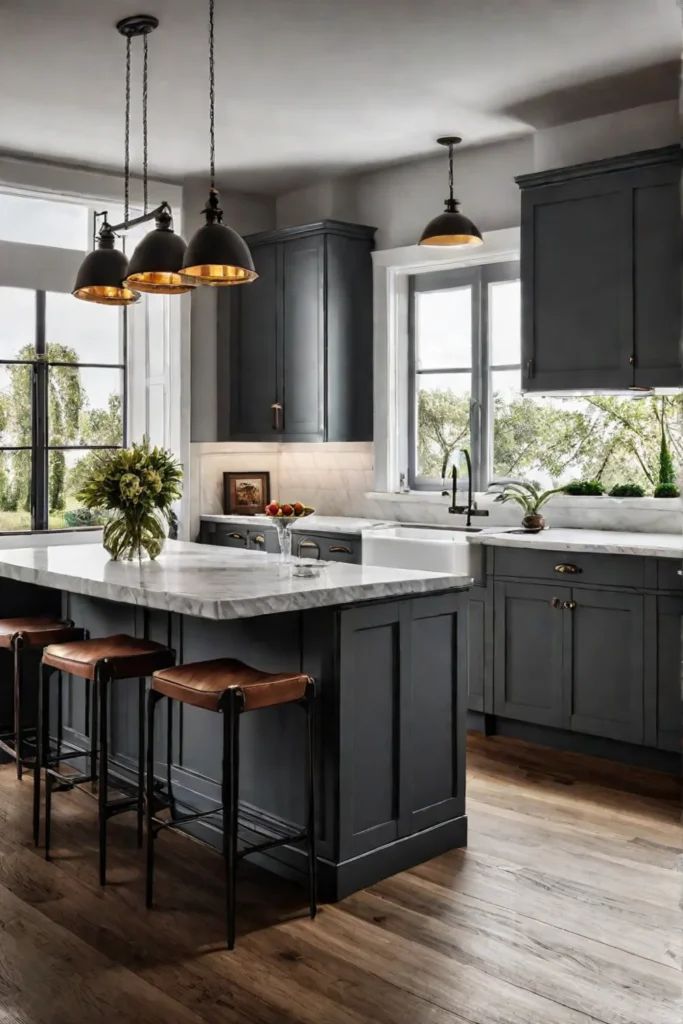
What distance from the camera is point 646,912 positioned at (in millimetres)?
3133

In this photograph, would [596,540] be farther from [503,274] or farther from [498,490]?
[503,274]

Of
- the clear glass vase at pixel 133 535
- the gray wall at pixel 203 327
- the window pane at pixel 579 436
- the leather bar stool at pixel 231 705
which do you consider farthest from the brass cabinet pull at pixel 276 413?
the leather bar stool at pixel 231 705

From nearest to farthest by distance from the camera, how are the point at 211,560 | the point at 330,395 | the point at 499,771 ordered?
1. the point at 211,560
2. the point at 499,771
3. the point at 330,395

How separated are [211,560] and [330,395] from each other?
2357mm

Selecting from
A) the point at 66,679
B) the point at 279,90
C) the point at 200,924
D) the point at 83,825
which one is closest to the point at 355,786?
the point at 200,924

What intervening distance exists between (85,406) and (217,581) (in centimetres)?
329

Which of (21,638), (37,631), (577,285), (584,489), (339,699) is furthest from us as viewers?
(584,489)

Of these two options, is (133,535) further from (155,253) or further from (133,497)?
(155,253)

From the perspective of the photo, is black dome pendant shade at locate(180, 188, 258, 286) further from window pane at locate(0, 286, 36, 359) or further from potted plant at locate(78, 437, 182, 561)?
window pane at locate(0, 286, 36, 359)

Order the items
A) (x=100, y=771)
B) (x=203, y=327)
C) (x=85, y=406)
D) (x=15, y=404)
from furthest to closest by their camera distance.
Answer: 1. (x=203, y=327)
2. (x=85, y=406)
3. (x=15, y=404)
4. (x=100, y=771)

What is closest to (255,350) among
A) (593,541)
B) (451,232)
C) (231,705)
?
(451,232)

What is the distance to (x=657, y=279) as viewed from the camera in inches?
187

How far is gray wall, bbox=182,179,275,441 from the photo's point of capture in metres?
6.56

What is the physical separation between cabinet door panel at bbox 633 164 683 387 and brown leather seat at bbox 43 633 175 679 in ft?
8.78
